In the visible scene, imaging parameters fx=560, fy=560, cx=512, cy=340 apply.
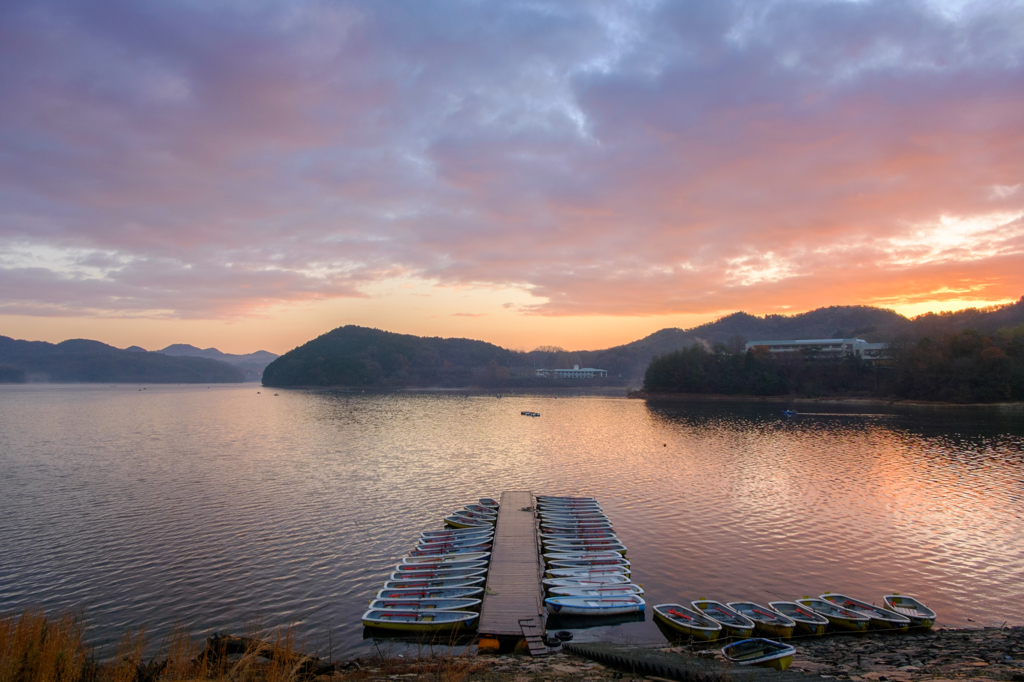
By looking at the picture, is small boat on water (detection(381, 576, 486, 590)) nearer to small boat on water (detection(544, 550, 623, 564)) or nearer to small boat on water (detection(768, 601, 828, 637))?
small boat on water (detection(544, 550, 623, 564))

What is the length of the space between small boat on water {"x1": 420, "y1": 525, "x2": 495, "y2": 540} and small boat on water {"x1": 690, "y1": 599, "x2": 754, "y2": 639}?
10076 millimetres

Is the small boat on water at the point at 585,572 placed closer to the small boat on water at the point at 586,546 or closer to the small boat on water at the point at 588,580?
the small boat on water at the point at 588,580

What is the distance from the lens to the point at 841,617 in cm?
1695

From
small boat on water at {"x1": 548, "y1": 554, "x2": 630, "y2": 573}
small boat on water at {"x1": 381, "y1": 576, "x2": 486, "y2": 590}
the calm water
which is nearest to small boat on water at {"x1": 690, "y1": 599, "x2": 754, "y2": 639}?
the calm water

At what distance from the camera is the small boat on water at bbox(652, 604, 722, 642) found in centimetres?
1600

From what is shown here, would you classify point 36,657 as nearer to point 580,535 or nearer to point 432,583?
point 432,583

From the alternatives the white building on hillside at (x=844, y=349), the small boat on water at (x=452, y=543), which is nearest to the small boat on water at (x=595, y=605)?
the small boat on water at (x=452, y=543)

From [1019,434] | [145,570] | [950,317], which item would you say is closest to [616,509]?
[145,570]

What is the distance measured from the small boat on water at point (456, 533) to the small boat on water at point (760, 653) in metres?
12.1

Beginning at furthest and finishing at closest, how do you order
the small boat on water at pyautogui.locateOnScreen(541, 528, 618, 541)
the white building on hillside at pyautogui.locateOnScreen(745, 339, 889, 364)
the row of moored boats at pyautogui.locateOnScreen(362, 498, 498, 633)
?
the white building on hillside at pyautogui.locateOnScreen(745, 339, 889, 364) < the small boat on water at pyautogui.locateOnScreen(541, 528, 618, 541) < the row of moored boats at pyautogui.locateOnScreen(362, 498, 498, 633)

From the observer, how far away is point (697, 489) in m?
36.5

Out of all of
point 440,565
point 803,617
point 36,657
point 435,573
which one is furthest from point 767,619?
point 36,657

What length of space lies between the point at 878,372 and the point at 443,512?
12757cm

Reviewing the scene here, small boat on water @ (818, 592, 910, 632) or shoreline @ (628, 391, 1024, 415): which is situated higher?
shoreline @ (628, 391, 1024, 415)
